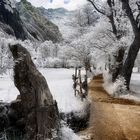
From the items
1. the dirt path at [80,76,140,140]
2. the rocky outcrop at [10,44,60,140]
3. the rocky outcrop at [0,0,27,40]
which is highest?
the rocky outcrop at [0,0,27,40]

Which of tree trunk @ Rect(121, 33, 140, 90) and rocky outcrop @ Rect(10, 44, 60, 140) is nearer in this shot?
rocky outcrop @ Rect(10, 44, 60, 140)

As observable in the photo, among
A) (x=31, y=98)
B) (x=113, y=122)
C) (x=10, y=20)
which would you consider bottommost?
(x=113, y=122)

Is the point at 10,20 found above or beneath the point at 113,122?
above

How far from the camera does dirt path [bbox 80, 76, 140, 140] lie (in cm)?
1200

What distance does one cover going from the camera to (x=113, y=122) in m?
14.1

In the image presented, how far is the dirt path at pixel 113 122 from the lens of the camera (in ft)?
39.4

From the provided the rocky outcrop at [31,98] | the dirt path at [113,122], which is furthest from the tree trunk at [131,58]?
the rocky outcrop at [31,98]

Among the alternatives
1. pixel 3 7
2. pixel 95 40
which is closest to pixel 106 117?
pixel 95 40

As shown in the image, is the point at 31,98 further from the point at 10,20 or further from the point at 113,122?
the point at 10,20

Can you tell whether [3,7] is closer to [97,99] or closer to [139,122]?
[97,99]

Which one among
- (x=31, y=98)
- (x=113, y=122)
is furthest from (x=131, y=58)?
(x=31, y=98)

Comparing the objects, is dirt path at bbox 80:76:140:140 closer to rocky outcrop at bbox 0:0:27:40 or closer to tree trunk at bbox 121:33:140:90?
tree trunk at bbox 121:33:140:90

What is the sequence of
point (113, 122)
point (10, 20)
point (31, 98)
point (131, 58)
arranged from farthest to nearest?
point (10, 20), point (131, 58), point (113, 122), point (31, 98)

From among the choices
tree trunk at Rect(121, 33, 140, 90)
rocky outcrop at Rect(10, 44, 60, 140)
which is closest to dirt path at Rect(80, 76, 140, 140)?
rocky outcrop at Rect(10, 44, 60, 140)
